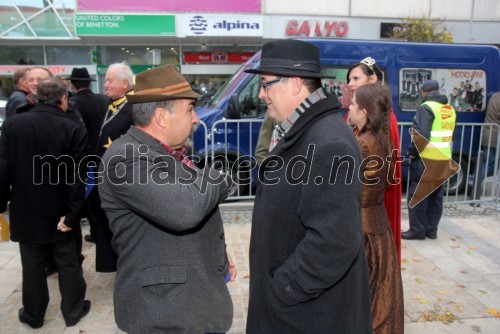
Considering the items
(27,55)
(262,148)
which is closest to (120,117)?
(262,148)

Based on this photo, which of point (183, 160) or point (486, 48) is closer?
point (183, 160)

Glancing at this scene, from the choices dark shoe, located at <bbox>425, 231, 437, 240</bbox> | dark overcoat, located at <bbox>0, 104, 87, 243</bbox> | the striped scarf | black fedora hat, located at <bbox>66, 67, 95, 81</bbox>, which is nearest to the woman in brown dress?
the striped scarf

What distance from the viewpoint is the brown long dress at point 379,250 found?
2564mm

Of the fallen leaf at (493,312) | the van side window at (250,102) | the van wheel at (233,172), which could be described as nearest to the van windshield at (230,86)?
the van side window at (250,102)

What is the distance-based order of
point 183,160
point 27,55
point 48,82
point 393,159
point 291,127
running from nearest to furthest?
point 291,127 < point 183,160 < point 393,159 < point 48,82 < point 27,55

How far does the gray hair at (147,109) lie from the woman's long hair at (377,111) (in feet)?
4.68

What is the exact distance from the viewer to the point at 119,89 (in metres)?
3.95

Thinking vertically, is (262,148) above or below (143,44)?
below

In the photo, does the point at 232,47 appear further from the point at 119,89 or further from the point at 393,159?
the point at 393,159

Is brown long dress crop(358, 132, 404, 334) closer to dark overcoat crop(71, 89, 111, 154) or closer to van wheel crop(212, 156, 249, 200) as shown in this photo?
dark overcoat crop(71, 89, 111, 154)

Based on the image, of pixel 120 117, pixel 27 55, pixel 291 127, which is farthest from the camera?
pixel 27 55

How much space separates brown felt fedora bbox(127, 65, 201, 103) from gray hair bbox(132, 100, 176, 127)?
3 centimetres

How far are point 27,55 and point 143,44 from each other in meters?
4.80

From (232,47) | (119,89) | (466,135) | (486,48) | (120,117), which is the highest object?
(232,47)
